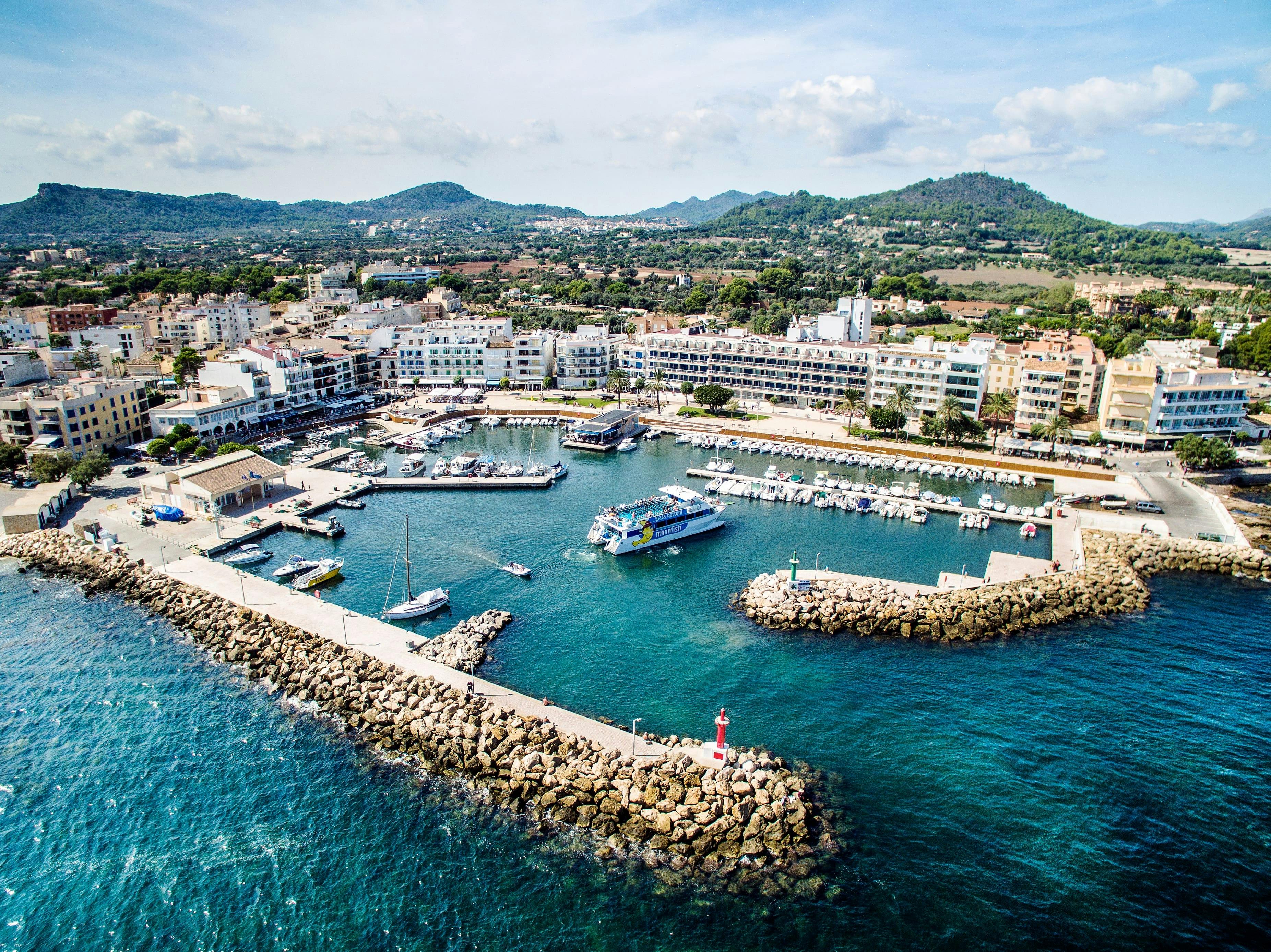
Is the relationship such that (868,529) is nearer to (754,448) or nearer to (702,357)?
(754,448)

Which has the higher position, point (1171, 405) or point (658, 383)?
point (1171, 405)

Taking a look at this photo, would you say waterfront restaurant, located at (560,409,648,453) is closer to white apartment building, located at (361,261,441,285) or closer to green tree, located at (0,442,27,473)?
green tree, located at (0,442,27,473)

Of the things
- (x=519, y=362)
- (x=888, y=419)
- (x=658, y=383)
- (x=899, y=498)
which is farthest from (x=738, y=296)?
(x=899, y=498)

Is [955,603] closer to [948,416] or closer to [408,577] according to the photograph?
[408,577]

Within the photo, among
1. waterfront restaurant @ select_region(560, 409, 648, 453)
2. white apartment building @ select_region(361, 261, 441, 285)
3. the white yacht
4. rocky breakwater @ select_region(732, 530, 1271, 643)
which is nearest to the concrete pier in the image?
rocky breakwater @ select_region(732, 530, 1271, 643)

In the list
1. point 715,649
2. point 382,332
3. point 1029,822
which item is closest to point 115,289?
point 382,332

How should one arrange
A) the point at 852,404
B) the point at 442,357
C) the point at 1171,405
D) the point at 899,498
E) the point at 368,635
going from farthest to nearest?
the point at 442,357 < the point at 852,404 < the point at 1171,405 < the point at 899,498 < the point at 368,635
